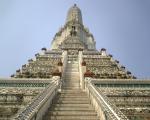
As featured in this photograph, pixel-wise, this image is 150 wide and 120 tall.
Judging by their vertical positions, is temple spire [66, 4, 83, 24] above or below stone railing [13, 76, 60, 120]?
above

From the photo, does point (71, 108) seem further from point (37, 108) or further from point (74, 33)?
point (74, 33)

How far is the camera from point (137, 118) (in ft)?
42.9

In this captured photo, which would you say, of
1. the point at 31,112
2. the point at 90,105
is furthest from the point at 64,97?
the point at 31,112

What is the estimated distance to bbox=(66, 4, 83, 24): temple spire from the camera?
73044 mm

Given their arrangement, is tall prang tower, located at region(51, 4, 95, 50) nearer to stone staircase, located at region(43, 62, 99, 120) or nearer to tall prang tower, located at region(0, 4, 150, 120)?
tall prang tower, located at region(0, 4, 150, 120)

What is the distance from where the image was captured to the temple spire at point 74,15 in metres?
73.0

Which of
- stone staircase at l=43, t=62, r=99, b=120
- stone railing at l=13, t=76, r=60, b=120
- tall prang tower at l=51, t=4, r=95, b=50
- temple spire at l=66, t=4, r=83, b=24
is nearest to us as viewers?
stone railing at l=13, t=76, r=60, b=120

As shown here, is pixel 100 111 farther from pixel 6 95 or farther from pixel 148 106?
pixel 6 95

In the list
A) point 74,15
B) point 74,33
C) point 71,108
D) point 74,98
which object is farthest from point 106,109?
point 74,15

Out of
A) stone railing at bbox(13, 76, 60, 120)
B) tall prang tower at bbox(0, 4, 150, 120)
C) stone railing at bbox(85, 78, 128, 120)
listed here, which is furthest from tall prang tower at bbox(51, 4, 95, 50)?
stone railing at bbox(85, 78, 128, 120)

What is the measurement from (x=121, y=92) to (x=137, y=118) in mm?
4567

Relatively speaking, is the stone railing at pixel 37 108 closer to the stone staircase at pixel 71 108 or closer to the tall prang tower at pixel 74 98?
the tall prang tower at pixel 74 98

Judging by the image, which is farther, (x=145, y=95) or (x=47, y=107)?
(x=145, y=95)

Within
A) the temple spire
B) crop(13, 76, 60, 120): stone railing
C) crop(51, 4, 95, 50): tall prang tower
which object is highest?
the temple spire
